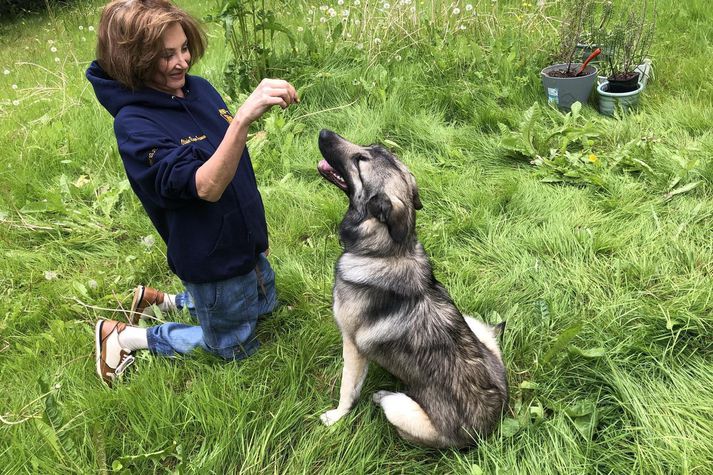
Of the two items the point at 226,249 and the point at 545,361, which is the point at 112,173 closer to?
the point at 226,249

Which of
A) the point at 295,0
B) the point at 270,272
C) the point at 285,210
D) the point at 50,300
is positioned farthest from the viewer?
the point at 295,0

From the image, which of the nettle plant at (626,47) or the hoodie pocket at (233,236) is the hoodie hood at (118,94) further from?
the nettle plant at (626,47)

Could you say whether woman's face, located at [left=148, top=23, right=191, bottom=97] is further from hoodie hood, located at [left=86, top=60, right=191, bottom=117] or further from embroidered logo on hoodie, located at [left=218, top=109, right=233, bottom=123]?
embroidered logo on hoodie, located at [left=218, top=109, right=233, bottom=123]

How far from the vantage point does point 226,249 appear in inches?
82.5

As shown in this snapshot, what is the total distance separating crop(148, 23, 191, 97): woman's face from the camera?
190 centimetres

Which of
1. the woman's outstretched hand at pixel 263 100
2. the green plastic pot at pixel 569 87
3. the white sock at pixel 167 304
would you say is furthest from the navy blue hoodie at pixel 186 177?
the green plastic pot at pixel 569 87

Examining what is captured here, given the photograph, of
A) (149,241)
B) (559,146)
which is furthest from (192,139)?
(559,146)

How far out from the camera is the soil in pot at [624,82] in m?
4.24

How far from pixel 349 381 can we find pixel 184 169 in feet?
3.98

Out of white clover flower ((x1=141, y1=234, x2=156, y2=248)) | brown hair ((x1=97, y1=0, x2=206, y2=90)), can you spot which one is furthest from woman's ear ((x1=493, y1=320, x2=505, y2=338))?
white clover flower ((x1=141, y1=234, x2=156, y2=248))

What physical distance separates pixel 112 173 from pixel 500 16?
4.82 meters

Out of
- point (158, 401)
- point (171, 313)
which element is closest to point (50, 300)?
point (171, 313)

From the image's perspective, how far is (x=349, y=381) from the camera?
7.03ft

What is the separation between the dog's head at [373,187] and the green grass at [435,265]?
0.78m
